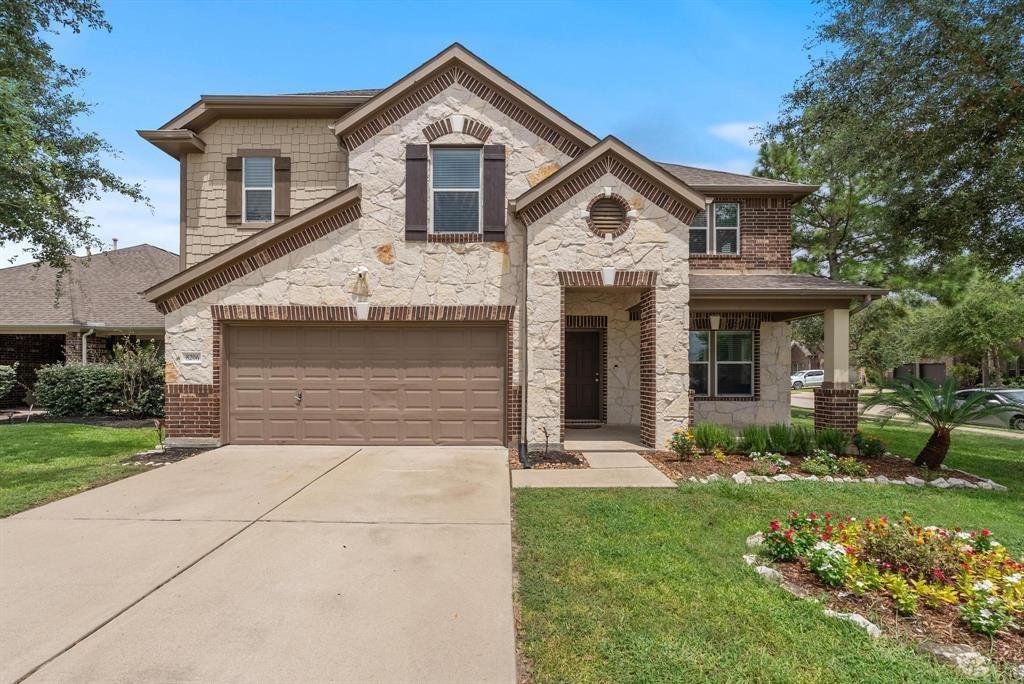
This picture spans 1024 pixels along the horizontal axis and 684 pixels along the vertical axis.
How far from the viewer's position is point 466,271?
32.6ft

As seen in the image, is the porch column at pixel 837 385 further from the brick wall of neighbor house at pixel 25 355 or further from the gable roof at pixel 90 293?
the brick wall of neighbor house at pixel 25 355

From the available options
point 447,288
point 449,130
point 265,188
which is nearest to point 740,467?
point 447,288

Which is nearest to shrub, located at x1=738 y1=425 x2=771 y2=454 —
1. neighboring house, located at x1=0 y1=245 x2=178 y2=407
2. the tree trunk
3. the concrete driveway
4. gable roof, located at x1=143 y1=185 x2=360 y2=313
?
the tree trunk

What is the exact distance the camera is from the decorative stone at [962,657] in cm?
307

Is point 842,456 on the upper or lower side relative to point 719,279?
lower

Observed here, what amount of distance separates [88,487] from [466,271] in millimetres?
6723

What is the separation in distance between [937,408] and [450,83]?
10.7 m

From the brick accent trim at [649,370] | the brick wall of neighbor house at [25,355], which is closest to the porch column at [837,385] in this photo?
the brick accent trim at [649,370]

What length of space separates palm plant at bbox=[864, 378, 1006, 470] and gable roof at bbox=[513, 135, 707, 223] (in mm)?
4813

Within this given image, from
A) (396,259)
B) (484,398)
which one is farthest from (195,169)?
(484,398)

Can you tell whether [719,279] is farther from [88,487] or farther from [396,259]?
[88,487]

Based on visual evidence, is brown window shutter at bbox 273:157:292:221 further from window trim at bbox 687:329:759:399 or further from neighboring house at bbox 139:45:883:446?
window trim at bbox 687:329:759:399

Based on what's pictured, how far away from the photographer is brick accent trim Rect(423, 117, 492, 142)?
10.1 m

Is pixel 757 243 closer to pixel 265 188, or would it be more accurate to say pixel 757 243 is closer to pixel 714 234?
pixel 714 234
